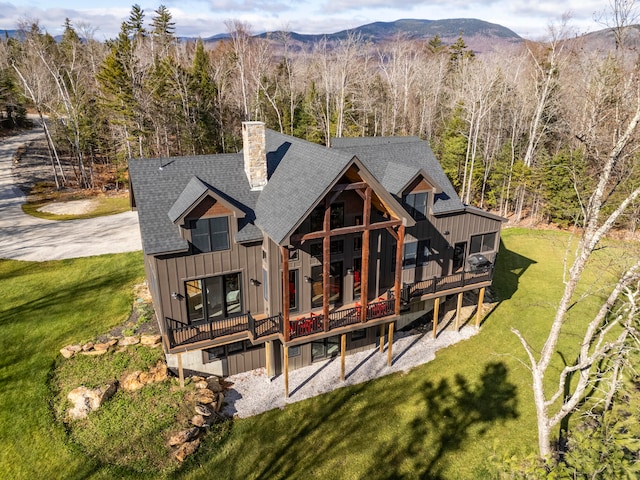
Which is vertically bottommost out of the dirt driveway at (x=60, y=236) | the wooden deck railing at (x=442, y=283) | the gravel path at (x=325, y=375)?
the gravel path at (x=325, y=375)

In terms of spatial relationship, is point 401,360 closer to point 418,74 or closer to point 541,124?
point 541,124

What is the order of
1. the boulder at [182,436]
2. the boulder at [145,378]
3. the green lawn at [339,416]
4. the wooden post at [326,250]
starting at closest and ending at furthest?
the green lawn at [339,416] < the boulder at [182,436] < the wooden post at [326,250] < the boulder at [145,378]

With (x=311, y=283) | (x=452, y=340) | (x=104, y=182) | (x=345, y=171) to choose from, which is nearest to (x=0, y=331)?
(x=311, y=283)

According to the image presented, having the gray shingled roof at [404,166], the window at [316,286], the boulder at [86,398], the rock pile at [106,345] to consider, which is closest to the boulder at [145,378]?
the boulder at [86,398]

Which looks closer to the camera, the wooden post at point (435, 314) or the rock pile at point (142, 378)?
the rock pile at point (142, 378)

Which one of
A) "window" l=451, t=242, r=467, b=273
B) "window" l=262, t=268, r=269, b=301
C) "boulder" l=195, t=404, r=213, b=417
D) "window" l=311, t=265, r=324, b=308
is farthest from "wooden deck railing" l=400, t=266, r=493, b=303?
"boulder" l=195, t=404, r=213, b=417

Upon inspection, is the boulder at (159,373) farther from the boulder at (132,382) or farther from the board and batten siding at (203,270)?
the board and batten siding at (203,270)
